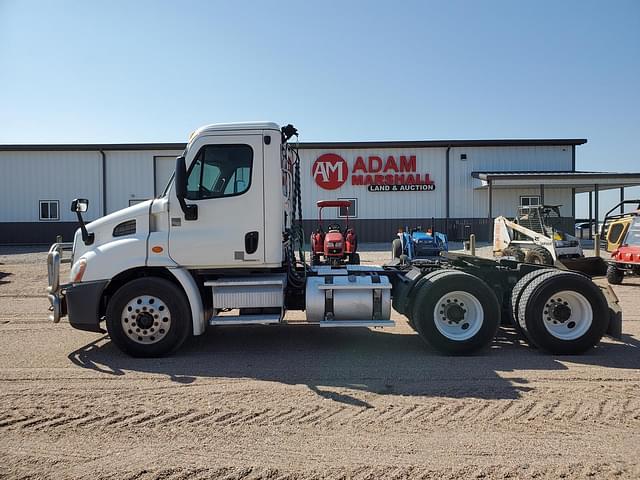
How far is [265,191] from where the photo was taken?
6.21 m

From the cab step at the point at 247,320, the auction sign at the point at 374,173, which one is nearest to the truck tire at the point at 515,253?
the auction sign at the point at 374,173

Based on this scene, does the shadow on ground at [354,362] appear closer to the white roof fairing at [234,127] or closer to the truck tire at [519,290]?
the truck tire at [519,290]

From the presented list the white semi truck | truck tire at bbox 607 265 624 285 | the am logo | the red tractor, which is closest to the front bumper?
the white semi truck

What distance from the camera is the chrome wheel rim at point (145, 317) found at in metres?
6.11

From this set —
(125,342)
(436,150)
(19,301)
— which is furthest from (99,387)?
(436,150)

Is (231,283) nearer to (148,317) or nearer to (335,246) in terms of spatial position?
(148,317)

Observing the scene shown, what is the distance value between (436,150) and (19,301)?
918 inches

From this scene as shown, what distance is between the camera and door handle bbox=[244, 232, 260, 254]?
6246 mm

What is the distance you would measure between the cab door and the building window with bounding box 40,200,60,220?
26249 millimetres

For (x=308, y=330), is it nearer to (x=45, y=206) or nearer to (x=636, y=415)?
(x=636, y=415)

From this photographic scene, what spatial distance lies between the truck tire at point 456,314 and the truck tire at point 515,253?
1053cm

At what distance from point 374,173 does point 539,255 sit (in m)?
14.0

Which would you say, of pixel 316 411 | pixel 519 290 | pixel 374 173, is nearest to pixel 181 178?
pixel 316 411

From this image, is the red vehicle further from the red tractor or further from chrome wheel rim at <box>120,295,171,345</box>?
chrome wheel rim at <box>120,295,171,345</box>
